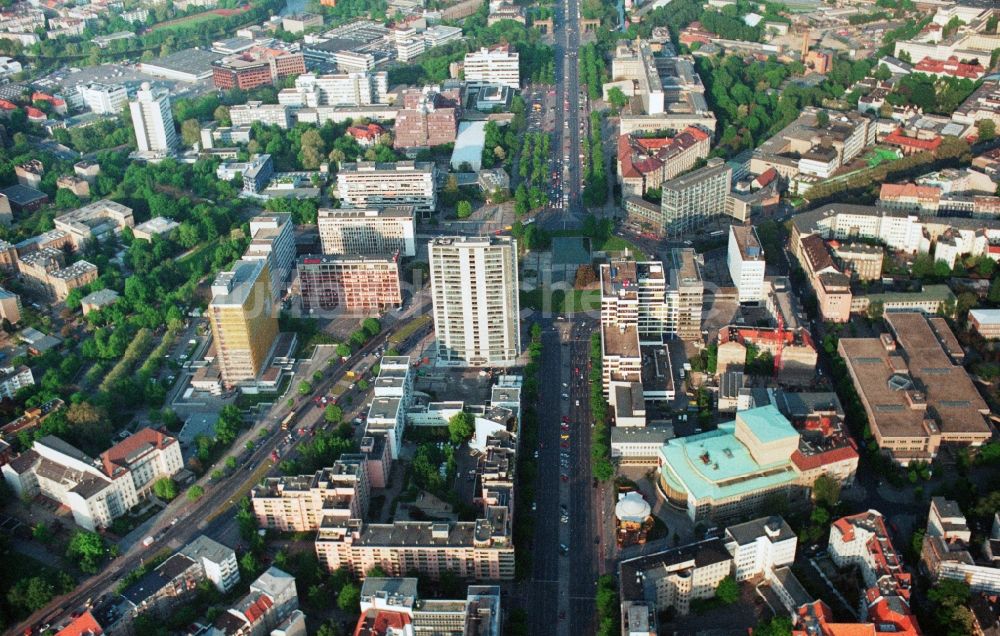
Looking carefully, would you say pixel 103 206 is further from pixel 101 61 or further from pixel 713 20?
pixel 713 20

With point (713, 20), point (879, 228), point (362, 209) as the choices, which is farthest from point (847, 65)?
point (362, 209)

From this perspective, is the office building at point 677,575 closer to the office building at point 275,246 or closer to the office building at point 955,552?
the office building at point 955,552

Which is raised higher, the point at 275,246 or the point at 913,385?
the point at 275,246

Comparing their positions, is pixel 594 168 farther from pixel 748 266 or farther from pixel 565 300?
pixel 748 266

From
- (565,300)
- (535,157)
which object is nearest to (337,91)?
(535,157)

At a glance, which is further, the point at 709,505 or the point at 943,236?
the point at 943,236

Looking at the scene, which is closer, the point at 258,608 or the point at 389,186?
the point at 258,608
